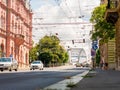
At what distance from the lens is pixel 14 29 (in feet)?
308

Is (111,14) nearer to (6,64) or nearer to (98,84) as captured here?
(6,64)

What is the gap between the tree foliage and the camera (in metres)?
66.9

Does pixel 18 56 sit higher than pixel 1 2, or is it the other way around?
pixel 1 2

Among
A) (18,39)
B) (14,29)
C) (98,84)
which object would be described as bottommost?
(98,84)

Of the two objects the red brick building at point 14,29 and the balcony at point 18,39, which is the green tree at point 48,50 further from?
the balcony at point 18,39

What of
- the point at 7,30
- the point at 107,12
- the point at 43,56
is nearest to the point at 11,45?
the point at 7,30

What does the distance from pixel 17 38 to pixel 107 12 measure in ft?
122

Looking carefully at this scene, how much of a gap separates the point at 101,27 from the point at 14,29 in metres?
31.8

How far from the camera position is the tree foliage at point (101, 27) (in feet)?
219

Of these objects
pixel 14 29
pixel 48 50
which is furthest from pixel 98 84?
pixel 48 50

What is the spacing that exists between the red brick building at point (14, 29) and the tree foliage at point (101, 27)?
20.9 metres

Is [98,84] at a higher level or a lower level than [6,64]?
lower

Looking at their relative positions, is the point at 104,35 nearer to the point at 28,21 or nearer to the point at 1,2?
the point at 1,2

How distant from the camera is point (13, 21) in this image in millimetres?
91875
